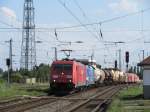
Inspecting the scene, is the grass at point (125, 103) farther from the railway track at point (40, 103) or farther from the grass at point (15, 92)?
the grass at point (15, 92)

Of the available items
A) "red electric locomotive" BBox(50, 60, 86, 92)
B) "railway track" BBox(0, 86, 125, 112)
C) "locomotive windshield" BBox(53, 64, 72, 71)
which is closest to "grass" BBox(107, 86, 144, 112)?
"railway track" BBox(0, 86, 125, 112)

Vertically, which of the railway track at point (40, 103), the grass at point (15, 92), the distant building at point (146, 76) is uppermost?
the distant building at point (146, 76)

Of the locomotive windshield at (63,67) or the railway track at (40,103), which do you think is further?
the locomotive windshield at (63,67)

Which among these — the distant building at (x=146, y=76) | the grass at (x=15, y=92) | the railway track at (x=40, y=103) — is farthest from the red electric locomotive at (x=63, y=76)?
the distant building at (x=146, y=76)

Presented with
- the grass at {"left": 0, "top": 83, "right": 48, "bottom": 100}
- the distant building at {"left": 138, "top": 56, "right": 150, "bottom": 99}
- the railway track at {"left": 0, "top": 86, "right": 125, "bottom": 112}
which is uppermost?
the distant building at {"left": 138, "top": 56, "right": 150, "bottom": 99}

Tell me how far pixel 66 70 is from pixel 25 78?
50.6m

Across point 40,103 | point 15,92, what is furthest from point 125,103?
point 15,92

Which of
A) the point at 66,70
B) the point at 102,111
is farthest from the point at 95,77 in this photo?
the point at 102,111

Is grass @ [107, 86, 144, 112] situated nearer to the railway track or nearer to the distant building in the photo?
the distant building

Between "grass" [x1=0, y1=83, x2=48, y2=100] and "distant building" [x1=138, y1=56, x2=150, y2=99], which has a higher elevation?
"distant building" [x1=138, y1=56, x2=150, y2=99]

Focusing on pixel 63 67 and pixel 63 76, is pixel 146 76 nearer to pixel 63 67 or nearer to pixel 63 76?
pixel 63 76

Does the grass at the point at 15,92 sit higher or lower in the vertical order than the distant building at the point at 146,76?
lower

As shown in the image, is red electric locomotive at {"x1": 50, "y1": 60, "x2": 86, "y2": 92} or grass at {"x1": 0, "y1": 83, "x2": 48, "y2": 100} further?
red electric locomotive at {"x1": 50, "y1": 60, "x2": 86, "y2": 92}

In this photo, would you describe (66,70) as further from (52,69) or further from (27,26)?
(27,26)
